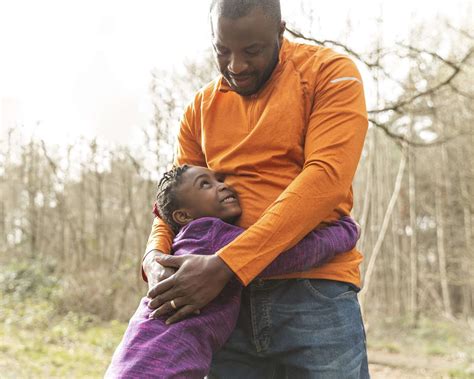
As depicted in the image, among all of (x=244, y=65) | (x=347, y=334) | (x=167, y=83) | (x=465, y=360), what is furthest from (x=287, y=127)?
(x=465, y=360)

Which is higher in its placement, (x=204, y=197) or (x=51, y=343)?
(x=204, y=197)

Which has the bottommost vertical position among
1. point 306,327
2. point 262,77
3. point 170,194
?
point 306,327

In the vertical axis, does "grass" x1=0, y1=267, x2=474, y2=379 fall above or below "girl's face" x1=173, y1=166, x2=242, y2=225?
below

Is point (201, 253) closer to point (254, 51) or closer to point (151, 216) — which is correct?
point (254, 51)

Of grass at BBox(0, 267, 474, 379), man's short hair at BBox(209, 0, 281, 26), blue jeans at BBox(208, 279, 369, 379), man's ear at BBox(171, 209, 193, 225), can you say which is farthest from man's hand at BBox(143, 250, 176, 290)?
grass at BBox(0, 267, 474, 379)

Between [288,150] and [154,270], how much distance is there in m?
0.50

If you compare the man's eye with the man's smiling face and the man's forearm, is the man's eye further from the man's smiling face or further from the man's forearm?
the man's forearm

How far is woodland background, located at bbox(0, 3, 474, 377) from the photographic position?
7.73 metres

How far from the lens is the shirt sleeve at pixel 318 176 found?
155cm

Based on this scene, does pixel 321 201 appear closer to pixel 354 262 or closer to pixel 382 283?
pixel 354 262

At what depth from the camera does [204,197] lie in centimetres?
179

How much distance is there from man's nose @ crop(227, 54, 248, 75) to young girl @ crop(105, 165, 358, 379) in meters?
0.32

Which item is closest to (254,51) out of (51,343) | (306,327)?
(306,327)

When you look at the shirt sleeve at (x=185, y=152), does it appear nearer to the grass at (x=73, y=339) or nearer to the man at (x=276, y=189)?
the man at (x=276, y=189)
